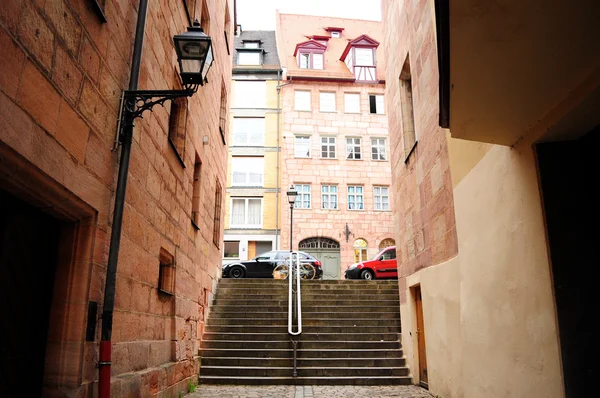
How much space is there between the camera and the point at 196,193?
9156 millimetres

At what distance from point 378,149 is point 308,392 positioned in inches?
779

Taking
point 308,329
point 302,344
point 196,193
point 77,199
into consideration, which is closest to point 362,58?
point 308,329

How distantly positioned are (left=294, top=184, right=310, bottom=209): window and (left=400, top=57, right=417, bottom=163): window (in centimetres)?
1486

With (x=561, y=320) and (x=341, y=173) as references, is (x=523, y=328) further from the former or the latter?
(x=341, y=173)

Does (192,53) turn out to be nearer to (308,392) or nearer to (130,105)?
(130,105)

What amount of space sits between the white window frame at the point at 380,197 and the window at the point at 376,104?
14.1 ft

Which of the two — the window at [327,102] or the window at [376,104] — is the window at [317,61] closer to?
the window at [327,102]

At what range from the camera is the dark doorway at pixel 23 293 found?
130 inches

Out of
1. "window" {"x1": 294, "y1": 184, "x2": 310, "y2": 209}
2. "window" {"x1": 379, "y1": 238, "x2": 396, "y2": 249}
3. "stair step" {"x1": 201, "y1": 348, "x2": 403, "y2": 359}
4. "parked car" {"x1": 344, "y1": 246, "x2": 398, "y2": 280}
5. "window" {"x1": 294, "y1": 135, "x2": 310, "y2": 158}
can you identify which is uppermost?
"window" {"x1": 294, "y1": 135, "x2": 310, "y2": 158}

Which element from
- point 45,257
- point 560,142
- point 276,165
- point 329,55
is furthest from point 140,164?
point 329,55

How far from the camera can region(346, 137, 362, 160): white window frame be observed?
26.0m

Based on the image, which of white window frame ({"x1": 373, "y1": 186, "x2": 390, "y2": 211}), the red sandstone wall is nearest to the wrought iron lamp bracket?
the red sandstone wall

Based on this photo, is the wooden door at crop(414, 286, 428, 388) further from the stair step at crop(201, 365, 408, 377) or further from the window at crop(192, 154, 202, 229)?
the window at crop(192, 154, 202, 229)

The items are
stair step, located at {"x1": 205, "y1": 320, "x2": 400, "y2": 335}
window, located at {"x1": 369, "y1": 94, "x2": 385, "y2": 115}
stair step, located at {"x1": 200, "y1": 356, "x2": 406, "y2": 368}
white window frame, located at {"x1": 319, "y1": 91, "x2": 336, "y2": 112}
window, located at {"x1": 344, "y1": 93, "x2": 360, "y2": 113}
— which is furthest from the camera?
window, located at {"x1": 369, "y1": 94, "x2": 385, "y2": 115}
